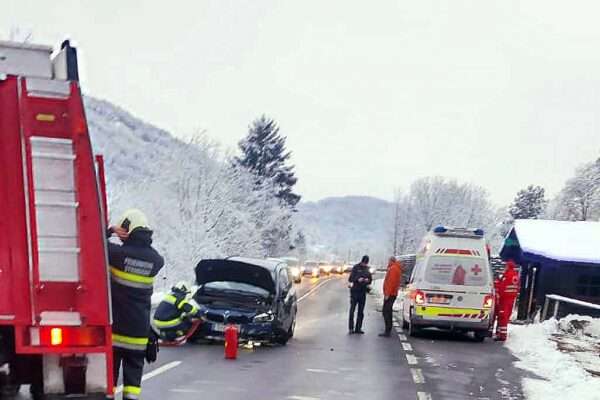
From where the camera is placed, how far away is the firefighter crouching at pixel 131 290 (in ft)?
19.9

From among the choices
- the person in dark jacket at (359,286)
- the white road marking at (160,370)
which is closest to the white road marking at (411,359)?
the person in dark jacket at (359,286)

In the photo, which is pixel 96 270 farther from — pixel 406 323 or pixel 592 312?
pixel 592 312

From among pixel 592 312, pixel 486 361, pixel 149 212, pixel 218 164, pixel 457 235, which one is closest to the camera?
pixel 486 361

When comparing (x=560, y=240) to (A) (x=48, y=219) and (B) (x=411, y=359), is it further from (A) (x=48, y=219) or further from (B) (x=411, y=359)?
(A) (x=48, y=219)

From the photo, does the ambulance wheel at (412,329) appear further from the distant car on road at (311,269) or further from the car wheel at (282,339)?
the distant car on road at (311,269)

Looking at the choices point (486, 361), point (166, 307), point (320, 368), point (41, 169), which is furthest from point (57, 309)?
point (486, 361)

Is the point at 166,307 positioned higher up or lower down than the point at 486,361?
higher up

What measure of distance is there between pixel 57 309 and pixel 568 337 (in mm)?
16086

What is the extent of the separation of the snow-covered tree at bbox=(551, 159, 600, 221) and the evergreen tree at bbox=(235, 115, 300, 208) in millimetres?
28798

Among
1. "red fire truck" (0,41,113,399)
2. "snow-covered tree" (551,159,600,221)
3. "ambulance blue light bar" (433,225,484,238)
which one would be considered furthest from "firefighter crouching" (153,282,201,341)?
"snow-covered tree" (551,159,600,221)

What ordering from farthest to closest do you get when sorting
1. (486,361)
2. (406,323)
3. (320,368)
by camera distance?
1. (406,323)
2. (486,361)
3. (320,368)

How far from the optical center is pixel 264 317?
544 inches

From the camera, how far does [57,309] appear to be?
4898 millimetres

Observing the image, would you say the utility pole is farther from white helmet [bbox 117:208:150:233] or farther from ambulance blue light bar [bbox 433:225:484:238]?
white helmet [bbox 117:208:150:233]
